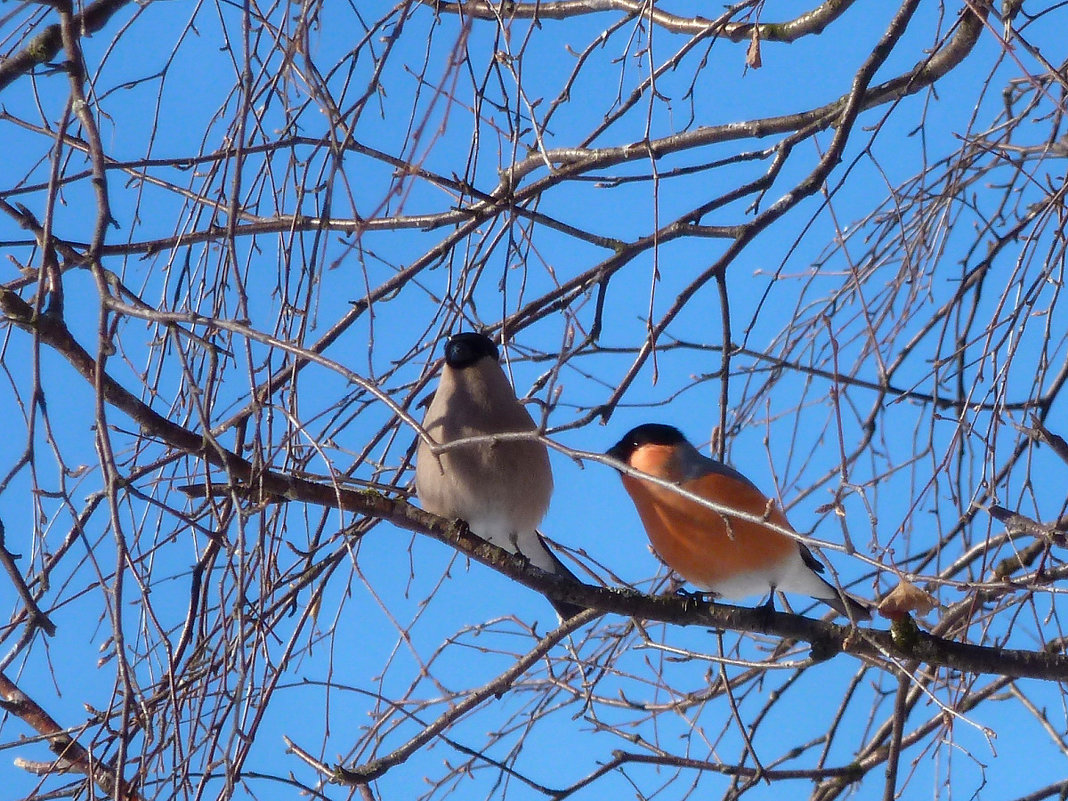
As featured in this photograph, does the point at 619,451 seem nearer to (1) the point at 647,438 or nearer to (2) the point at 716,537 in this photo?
(1) the point at 647,438

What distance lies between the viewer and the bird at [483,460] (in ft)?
8.63

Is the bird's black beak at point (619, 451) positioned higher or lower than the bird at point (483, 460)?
higher

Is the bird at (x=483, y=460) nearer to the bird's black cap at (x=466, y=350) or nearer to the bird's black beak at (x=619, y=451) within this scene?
the bird's black cap at (x=466, y=350)

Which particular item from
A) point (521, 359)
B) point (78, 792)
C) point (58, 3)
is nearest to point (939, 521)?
point (521, 359)

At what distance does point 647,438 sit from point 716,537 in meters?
0.56

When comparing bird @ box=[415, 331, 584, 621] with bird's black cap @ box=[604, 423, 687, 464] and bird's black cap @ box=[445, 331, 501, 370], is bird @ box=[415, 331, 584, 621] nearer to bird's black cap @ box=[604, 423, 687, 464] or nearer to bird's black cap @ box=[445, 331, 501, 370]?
bird's black cap @ box=[445, 331, 501, 370]

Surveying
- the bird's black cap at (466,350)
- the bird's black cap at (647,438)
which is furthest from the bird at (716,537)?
the bird's black cap at (466,350)

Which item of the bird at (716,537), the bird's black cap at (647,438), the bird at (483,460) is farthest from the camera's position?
the bird's black cap at (647,438)

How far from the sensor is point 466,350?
2787mm

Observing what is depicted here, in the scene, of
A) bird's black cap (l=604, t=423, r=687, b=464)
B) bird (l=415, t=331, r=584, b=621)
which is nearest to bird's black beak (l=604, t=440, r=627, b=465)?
bird's black cap (l=604, t=423, r=687, b=464)

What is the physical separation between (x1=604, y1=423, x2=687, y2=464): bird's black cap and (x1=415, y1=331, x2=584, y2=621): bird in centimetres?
51

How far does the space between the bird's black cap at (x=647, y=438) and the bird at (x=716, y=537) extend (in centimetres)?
11

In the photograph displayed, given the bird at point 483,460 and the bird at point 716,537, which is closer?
the bird at point 483,460

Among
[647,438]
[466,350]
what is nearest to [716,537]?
[647,438]
